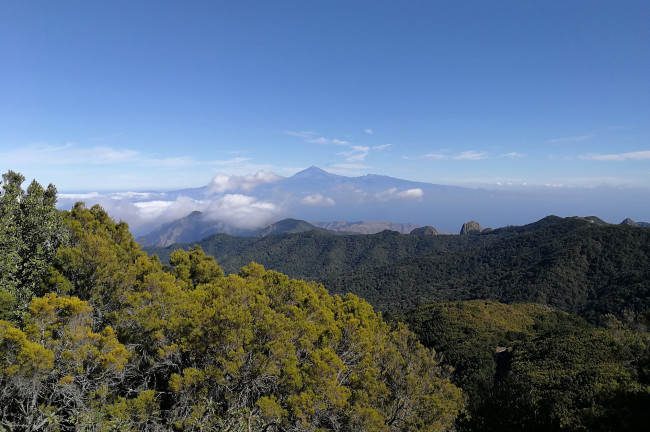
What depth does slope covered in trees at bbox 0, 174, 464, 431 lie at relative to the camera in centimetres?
952

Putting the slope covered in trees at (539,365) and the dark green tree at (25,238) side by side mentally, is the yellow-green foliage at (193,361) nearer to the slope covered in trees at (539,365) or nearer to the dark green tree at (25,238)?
the dark green tree at (25,238)

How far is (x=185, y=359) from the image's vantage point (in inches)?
511

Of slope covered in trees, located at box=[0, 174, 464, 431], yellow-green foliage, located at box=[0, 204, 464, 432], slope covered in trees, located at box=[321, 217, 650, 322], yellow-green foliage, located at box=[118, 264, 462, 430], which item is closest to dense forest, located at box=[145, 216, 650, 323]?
slope covered in trees, located at box=[321, 217, 650, 322]

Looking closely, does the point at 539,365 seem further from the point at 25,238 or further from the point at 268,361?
the point at 25,238

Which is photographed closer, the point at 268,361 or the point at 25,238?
the point at 268,361

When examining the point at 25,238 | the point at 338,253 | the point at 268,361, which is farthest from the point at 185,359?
the point at 338,253

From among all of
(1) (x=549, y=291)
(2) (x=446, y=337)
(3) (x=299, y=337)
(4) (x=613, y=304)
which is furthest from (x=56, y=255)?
(1) (x=549, y=291)

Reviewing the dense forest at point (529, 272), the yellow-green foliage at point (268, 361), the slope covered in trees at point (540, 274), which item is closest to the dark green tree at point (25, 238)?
the yellow-green foliage at point (268, 361)

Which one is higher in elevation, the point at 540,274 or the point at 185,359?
the point at 185,359

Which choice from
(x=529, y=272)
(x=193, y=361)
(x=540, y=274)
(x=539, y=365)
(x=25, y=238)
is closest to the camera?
(x=193, y=361)

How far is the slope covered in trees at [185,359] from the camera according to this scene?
31.2 ft

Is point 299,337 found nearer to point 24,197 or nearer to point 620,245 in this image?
point 24,197

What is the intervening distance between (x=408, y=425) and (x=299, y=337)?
6.23 metres

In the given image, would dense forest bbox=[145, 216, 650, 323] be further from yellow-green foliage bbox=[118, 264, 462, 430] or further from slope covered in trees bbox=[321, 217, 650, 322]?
yellow-green foliage bbox=[118, 264, 462, 430]
